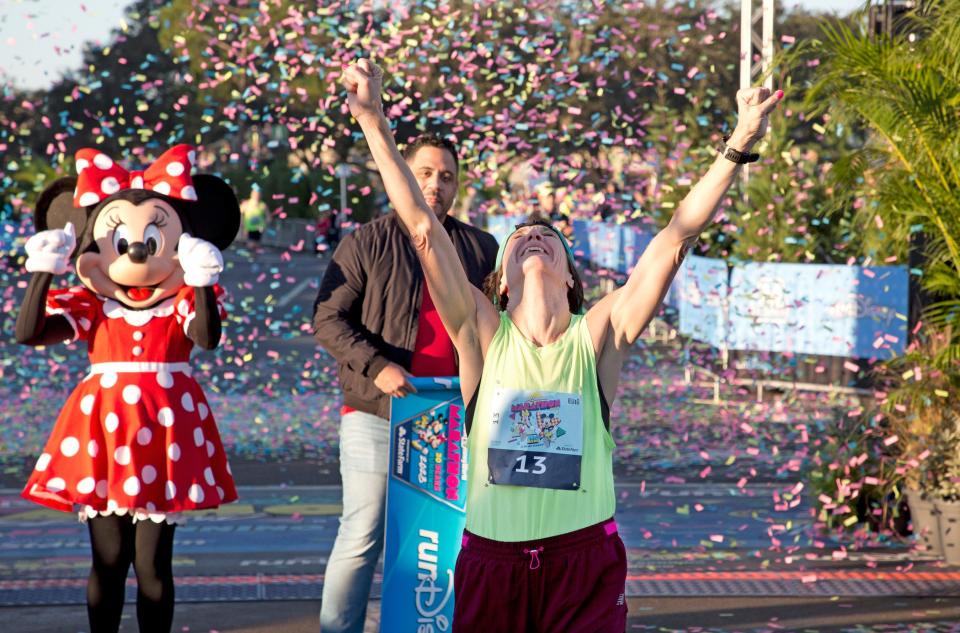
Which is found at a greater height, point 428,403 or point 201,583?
point 428,403

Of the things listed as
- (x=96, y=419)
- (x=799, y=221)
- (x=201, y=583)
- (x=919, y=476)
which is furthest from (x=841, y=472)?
(x=799, y=221)

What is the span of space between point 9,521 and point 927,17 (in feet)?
19.9

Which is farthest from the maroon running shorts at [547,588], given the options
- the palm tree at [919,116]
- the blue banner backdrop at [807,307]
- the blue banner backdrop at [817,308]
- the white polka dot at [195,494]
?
the blue banner backdrop at [817,308]

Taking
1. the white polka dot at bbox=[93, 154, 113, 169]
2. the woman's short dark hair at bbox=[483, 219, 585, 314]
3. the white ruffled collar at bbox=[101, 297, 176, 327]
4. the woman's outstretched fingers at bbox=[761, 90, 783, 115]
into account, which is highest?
the white polka dot at bbox=[93, 154, 113, 169]

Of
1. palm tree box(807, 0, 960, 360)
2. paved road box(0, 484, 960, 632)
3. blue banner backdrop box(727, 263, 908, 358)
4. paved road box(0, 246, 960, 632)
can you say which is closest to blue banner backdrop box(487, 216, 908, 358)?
blue banner backdrop box(727, 263, 908, 358)

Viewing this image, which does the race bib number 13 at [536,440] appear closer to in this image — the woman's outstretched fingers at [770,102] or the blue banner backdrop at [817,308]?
the woman's outstretched fingers at [770,102]

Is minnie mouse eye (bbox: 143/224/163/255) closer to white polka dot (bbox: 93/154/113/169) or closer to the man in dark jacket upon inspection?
white polka dot (bbox: 93/154/113/169)

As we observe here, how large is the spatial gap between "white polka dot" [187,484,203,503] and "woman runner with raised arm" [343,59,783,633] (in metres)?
1.70

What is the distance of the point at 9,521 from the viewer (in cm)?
875

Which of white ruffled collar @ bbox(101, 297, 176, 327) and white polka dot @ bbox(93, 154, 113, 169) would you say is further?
white polka dot @ bbox(93, 154, 113, 169)

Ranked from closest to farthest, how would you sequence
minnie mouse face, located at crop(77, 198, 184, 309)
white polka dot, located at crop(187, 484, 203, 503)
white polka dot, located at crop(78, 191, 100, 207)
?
white polka dot, located at crop(187, 484, 203, 503), minnie mouse face, located at crop(77, 198, 184, 309), white polka dot, located at crop(78, 191, 100, 207)

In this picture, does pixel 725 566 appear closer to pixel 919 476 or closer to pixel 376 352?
pixel 919 476

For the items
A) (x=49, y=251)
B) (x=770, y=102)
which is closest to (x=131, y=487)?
(x=49, y=251)

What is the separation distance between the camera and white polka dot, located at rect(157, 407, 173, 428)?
5410 mm
